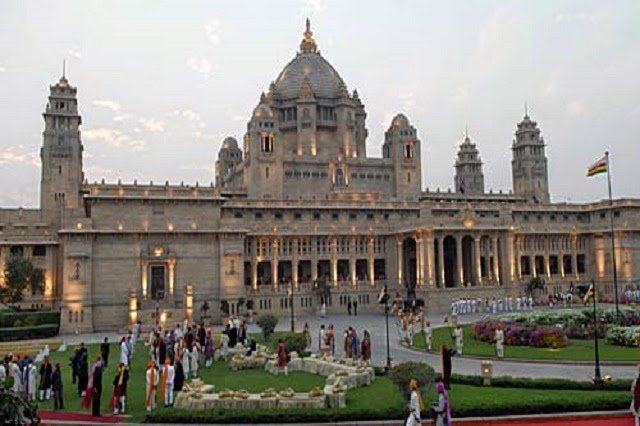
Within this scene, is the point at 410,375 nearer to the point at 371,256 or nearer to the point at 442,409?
the point at 442,409

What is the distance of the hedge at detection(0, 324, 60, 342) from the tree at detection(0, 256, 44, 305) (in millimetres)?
8034

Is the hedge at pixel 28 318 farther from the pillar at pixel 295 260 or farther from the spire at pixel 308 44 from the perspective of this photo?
the spire at pixel 308 44

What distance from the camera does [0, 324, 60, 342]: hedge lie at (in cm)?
4581

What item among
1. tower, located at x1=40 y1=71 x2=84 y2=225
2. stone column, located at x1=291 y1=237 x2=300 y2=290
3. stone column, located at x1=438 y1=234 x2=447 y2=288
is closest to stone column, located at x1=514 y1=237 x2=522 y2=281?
stone column, located at x1=438 y1=234 x2=447 y2=288

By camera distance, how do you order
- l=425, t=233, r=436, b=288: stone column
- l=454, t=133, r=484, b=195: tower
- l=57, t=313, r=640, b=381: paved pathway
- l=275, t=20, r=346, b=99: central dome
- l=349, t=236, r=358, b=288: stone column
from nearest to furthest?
l=57, t=313, r=640, b=381: paved pathway < l=425, t=233, r=436, b=288: stone column < l=349, t=236, r=358, b=288: stone column < l=275, t=20, r=346, b=99: central dome < l=454, t=133, r=484, b=195: tower

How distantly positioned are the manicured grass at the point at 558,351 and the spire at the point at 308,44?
77.1 meters

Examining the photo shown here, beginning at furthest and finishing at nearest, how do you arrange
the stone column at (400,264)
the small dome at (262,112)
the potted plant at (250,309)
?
the small dome at (262,112) < the stone column at (400,264) < the potted plant at (250,309)

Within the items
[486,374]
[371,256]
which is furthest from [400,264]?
[486,374]

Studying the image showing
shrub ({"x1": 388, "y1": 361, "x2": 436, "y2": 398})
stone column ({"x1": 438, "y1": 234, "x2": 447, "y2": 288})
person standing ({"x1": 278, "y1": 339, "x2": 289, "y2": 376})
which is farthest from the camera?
stone column ({"x1": 438, "y1": 234, "x2": 447, "y2": 288})

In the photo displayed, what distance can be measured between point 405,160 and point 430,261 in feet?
93.9

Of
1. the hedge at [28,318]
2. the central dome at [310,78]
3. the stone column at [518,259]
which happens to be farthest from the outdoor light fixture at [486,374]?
the central dome at [310,78]

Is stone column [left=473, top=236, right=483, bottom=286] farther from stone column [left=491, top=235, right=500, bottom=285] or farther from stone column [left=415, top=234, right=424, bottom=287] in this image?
stone column [left=415, top=234, right=424, bottom=287]

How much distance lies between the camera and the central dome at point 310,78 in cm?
9581

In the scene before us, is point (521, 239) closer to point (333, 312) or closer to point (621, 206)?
point (621, 206)
